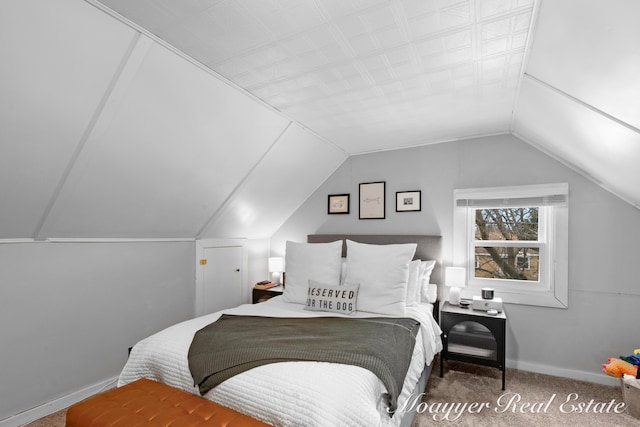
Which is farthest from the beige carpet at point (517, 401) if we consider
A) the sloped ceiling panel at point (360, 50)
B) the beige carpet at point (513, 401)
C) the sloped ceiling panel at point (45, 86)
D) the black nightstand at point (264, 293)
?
the sloped ceiling panel at point (45, 86)

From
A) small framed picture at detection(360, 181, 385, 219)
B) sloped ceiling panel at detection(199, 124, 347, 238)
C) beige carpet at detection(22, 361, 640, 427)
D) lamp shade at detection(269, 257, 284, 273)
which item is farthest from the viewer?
lamp shade at detection(269, 257, 284, 273)

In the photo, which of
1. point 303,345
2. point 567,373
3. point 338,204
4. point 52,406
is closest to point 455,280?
point 567,373

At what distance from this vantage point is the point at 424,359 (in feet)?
7.54

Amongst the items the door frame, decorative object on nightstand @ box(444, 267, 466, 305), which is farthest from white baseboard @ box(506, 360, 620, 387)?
the door frame

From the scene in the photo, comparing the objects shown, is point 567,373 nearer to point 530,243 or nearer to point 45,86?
point 530,243

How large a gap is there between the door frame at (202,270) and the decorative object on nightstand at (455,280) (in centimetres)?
236

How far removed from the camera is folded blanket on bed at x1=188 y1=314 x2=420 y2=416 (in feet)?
5.21

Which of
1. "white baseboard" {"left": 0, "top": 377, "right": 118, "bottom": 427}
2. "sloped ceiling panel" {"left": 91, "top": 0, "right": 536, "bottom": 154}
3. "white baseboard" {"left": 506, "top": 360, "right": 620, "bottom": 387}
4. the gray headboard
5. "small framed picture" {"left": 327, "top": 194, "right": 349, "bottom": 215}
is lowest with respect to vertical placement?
"white baseboard" {"left": 0, "top": 377, "right": 118, "bottom": 427}

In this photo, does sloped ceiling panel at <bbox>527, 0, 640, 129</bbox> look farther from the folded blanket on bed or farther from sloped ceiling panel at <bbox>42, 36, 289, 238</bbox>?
sloped ceiling panel at <bbox>42, 36, 289, 238</bbox>

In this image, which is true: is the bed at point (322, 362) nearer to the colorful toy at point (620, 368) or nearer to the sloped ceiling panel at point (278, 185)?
the sloped ceiling panel at point (278, 185)

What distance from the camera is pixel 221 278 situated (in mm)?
3652

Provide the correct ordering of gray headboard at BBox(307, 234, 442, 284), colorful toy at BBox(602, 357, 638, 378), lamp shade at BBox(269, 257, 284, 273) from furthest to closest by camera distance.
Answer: lamp shade at BBox(269, 257, 284, 273) < gray headboard at BBox(307, 234, 442, 284) < colorful toy at BBox(602, 357, 638, 378)

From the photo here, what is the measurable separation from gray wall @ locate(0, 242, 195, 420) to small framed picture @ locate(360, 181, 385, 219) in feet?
7.09

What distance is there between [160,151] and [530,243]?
3.36 metres
